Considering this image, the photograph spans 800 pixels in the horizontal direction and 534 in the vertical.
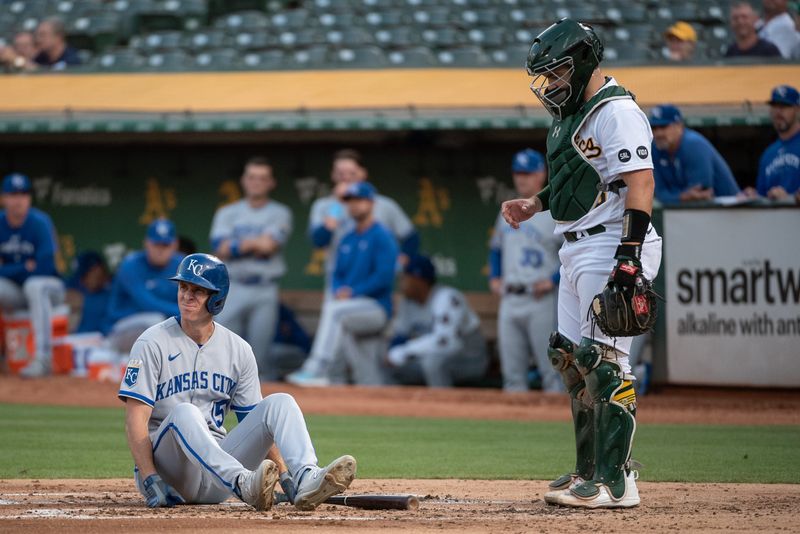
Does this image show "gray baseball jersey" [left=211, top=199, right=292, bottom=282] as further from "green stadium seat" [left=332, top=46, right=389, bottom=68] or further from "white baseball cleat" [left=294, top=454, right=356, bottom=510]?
"white baseball cleat" [left=294, top=454, right=356, bottom=510]

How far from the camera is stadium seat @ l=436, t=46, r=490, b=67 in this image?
491 inches

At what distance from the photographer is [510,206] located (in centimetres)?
521

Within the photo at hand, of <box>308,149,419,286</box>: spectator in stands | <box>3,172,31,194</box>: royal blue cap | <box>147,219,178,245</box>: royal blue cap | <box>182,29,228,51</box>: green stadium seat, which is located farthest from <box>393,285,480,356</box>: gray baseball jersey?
<box>182,29,228,51</box>: green stadium seat

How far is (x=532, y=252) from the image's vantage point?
1024 cm

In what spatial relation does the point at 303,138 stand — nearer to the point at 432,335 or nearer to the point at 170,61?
the point at 170,61

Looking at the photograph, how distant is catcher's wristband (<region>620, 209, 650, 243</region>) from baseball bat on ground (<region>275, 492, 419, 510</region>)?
122 centimetres

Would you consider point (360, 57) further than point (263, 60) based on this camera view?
No

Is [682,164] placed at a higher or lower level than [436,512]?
higher

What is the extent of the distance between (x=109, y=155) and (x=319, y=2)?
3.36 metres

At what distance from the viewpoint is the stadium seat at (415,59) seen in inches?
500

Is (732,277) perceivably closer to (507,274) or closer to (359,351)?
(507,274)

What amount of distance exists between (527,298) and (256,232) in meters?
2.50

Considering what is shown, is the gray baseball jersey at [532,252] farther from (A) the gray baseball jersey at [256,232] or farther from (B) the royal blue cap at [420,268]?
(A) the gray baseball jersey at [256,232]

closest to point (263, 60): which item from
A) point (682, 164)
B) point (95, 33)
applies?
point (95, 33)
